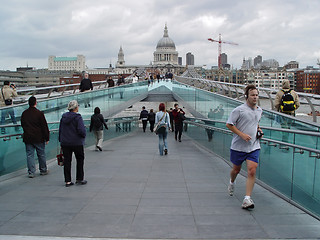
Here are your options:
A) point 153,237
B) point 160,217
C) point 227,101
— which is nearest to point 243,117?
point 160,217

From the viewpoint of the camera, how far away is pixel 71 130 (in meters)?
7.37

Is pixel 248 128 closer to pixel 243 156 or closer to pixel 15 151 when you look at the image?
pixel 243 156

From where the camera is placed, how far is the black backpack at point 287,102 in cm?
870

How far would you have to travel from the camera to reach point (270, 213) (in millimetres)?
5469

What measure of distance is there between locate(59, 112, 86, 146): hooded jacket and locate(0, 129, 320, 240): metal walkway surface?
30.2 inches

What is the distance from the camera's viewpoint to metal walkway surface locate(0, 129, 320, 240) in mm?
4683

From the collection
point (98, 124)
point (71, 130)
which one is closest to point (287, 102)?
point (71, 130)

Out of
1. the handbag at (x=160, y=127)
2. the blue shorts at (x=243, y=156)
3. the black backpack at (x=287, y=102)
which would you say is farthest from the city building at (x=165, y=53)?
the blue shorts at (x=243, y=156)

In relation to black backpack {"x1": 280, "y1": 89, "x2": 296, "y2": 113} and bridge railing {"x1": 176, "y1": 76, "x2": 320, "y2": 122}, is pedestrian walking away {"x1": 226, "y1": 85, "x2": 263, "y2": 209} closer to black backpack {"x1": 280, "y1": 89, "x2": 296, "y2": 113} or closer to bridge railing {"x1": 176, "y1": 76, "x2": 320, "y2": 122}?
bridge railing {"x1": 176, "y1": 76, "x2": 320, "y2": 122}

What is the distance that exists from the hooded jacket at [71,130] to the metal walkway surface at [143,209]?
0.77 m

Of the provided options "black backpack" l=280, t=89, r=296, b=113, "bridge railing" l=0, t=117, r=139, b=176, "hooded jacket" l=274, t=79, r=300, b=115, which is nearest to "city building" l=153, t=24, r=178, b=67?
"bridge railing" l=0, t=117, r=139, b=176

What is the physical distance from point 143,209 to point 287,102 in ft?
14.7

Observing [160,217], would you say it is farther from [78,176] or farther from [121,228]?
[78,176]

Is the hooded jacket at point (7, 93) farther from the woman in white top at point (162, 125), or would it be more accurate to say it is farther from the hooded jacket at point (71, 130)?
the hooded jacket at point (71, 130)
